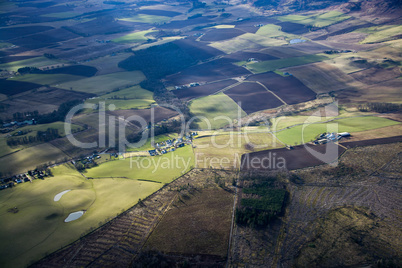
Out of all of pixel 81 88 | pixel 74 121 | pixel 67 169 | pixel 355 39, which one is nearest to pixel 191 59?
pixel 81 88

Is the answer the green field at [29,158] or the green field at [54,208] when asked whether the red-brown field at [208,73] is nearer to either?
the green field at [29,158]

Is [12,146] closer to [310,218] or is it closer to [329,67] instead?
[310,218]

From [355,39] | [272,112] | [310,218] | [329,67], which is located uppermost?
[355,39]

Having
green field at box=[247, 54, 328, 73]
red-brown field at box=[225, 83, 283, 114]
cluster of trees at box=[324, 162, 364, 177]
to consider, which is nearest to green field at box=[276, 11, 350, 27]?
green field at box=[247, 54, 328, 73]

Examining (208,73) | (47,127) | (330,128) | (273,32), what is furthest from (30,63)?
(330,128)

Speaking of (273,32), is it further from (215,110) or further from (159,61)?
(215,110)
